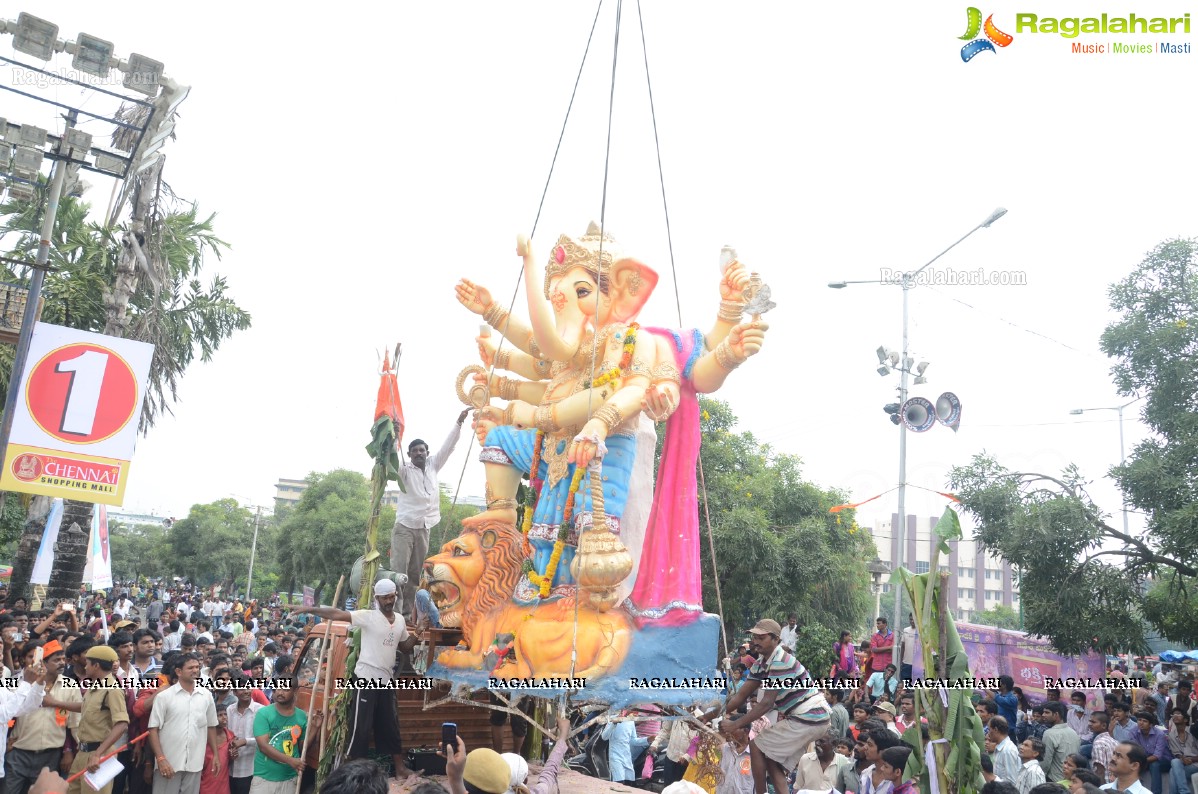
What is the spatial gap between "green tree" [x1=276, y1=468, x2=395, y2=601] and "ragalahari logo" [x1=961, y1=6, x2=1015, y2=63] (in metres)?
21.9

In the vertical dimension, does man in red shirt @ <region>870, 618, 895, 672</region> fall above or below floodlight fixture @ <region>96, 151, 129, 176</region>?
below

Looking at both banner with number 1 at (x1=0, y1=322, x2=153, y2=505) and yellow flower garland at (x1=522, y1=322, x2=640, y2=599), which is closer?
yellow flower garland at (x1=522, y1=322, x2=640, y2=599)

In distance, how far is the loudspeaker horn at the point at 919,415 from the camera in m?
13.6

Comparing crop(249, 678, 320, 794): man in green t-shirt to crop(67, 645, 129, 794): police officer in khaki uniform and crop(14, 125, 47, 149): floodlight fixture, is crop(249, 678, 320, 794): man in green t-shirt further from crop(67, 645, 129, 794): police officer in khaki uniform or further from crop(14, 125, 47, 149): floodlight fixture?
crop(14, 125, 47, 149): floodlight fixture

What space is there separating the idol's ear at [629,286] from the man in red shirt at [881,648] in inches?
291

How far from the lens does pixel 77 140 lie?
A: 9.73m

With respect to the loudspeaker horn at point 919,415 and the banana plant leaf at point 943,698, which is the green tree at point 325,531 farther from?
the banana plant leaf at point 943,698

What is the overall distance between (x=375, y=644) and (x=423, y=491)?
207cm

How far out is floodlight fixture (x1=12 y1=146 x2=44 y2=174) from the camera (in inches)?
368

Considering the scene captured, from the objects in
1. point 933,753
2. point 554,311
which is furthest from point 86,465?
point 933,753

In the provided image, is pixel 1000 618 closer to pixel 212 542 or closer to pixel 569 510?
pixel 212 542

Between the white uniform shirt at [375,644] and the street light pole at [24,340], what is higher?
the street light pole at [24,340]

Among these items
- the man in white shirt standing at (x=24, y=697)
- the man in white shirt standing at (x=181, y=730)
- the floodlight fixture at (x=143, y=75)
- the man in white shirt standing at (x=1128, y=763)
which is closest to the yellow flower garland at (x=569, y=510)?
the man in white shirt standing at (x=181, y=730)

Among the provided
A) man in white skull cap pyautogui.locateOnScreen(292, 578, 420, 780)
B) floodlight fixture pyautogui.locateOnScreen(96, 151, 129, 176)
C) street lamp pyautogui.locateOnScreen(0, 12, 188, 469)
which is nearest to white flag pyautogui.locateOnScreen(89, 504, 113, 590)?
street lamp pyautogui.locateOnScreen(0, 12, 188, 469)
